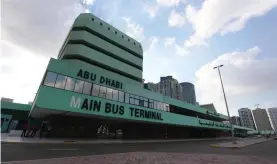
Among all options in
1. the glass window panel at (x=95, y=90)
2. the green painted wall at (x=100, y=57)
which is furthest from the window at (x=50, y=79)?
the green painted wall at (x=100, y=57)

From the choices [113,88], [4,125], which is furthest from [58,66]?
[4,125]

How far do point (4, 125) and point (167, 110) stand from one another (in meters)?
38.2

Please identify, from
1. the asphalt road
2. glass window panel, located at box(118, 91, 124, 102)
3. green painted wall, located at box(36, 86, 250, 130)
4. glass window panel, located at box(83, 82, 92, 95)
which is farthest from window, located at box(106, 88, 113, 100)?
the asphalt road

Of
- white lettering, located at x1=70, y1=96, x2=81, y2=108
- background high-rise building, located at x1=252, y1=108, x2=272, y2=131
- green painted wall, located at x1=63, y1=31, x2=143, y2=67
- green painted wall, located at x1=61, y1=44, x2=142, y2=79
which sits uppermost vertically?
green painted wall, located at x1=63, y1=31, x2=143, y2=67

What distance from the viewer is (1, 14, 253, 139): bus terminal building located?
21.1 metres

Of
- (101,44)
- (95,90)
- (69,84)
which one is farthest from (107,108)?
(101,44)

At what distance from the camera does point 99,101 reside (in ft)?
76.8

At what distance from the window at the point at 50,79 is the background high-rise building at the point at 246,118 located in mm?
177465

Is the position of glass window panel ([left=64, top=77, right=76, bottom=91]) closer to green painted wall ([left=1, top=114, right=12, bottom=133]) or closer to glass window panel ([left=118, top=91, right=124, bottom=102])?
glass window panel ([left=118, top=91, right=124, bottom=102])

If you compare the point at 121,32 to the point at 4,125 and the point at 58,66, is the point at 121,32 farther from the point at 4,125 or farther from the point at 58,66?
the point at 4,125

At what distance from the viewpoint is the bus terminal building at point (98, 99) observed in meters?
21.1

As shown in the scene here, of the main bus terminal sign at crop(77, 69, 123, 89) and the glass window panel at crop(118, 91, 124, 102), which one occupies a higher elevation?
the main bus terminal sign at crop(77, 69, 123, 89)

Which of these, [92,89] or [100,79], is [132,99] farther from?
[92,89]

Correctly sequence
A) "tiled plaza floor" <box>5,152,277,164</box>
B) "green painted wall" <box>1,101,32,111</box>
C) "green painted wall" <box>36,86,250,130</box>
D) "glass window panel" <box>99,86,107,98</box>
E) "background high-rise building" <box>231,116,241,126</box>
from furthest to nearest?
1. "background high-rise building" <box>231,116,241,126</box>
2. "green painted wall" <box>1,101,32,111</box>
3. "glass window panel" <box>99,86,107,98</box>
4. "green painted wall" <box>36,86,250,130</box>
5. "tiled plaza floor" <box>5,152,277,164</box>
